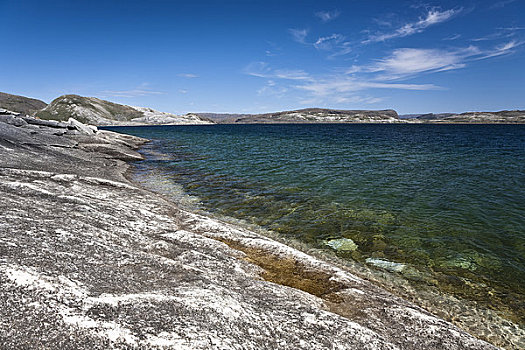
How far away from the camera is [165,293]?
22.2ft

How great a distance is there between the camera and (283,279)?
980 cm

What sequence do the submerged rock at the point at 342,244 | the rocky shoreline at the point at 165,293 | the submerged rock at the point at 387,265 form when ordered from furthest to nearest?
the submerged rock at the point at 342,244 < the submerged rock at the point at 387,265 < the rocky shoreline at the point at 165,293

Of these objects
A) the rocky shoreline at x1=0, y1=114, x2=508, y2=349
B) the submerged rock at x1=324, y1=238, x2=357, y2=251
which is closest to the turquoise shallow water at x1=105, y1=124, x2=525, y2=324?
A: the submerged rock at x1=324, y1=238, x2=357, y2=251

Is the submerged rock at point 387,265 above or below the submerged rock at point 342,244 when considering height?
below

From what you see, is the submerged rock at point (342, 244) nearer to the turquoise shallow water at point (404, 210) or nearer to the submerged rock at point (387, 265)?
the turquoise shallow water at point (404, 210)

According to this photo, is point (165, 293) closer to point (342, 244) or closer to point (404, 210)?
point (342, 244)

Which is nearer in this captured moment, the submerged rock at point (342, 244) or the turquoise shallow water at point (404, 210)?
the turquoise shallow water at point (404, 210)

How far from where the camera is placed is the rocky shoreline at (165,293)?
17.4 ft

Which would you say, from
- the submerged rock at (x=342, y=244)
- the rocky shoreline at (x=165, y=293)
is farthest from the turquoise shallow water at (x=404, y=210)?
the rocky shoreline at (x=165, y=293)

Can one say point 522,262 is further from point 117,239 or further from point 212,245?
point 117,239

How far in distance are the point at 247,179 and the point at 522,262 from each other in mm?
22377

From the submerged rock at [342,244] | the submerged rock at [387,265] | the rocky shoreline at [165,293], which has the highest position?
the rocky shoreline at [165,293]

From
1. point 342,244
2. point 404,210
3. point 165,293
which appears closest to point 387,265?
point 342,244

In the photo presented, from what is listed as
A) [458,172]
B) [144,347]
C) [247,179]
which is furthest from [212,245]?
[458,172]
